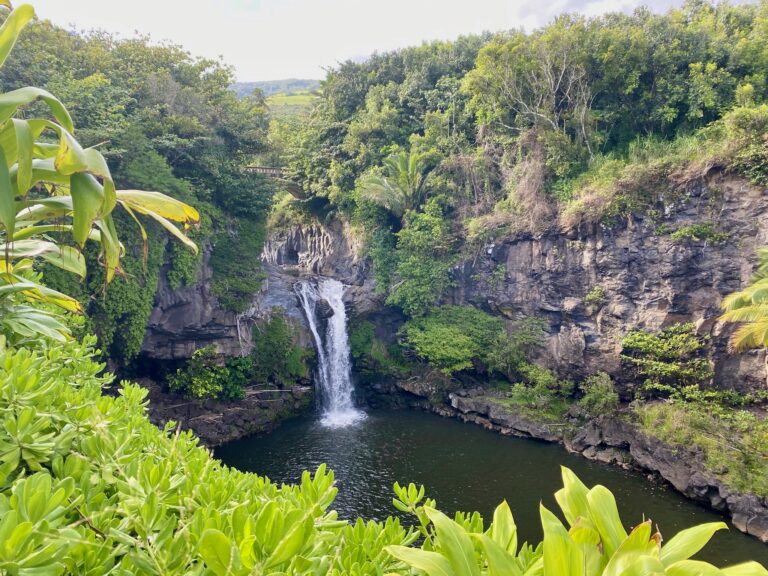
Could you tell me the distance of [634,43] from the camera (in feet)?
49.1

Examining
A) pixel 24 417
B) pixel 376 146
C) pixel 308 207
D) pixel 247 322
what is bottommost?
pixel 247 322

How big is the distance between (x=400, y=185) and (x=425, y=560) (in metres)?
17.5

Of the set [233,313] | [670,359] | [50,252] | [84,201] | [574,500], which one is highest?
[84,201]

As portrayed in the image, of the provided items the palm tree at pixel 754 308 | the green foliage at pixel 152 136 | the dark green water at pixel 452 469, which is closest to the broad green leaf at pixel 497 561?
Result: the dark green water at pixel 452 469

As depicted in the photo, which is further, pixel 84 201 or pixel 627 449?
pixel 627 449

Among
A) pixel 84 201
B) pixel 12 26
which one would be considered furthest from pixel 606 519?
pixel 12 26

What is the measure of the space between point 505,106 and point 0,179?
17945mm

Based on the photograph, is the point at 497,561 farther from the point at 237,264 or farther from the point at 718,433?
the point at 237,264

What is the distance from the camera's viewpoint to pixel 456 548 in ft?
4.08

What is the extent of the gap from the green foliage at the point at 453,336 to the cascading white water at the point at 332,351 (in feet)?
8.41

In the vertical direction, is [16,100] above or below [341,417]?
above

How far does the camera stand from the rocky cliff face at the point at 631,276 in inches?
476

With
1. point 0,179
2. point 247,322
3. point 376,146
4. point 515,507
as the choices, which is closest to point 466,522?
point 0,179

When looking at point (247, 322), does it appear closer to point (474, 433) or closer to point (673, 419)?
point (474, 433)
